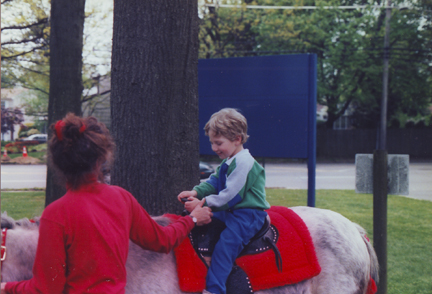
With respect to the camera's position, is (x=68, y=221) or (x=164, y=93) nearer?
(x=68, y=221)

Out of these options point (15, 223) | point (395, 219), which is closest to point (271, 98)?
point (15, 223)

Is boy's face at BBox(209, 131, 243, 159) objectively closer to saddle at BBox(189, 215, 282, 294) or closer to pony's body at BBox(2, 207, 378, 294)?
saddle at BBox(189, 215, 282, 294)

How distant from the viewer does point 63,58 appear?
605 centimetres

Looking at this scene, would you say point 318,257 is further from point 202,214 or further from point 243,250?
point 202,214

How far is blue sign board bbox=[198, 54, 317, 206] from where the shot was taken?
15.5 ft

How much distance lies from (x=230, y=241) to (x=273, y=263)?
30 cm

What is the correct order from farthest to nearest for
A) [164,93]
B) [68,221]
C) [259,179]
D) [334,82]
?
[334,82] < [164,93] < [259,179] < [68,221]

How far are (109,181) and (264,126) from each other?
2435 mm

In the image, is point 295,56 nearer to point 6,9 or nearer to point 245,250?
point 245,250

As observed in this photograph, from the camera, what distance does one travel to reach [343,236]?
2494 millimetres

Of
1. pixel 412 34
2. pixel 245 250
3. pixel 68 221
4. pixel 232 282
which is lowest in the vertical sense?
pixel 232 282

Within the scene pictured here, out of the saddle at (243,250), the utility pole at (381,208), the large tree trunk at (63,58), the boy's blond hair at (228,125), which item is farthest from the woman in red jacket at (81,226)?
the large tree trunk at (63,58)

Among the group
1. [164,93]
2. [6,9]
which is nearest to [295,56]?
[164,93]

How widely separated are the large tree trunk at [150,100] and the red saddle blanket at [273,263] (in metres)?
0.68
